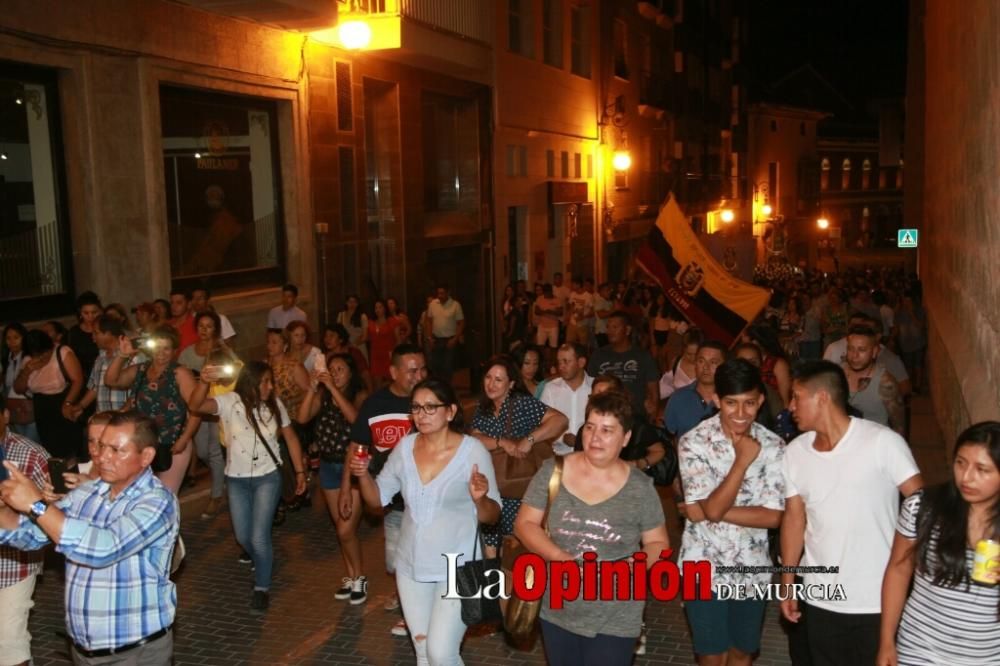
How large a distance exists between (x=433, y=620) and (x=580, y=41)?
2553cm

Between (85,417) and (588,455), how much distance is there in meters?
7.09

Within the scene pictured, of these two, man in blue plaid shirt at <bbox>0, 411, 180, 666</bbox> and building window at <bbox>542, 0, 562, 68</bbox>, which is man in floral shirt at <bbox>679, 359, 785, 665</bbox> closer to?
man in blue plaid shirt at <bbox>0, 411, 180, 666</bbox>

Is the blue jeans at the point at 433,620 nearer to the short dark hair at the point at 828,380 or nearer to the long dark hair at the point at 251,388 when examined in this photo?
the short dark hair at the point at 828,380

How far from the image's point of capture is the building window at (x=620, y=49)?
32.3 m

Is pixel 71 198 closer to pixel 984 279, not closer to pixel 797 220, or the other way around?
pixel 984 279

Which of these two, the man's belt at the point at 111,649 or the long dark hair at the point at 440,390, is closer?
the man's belt at the point at 111,649

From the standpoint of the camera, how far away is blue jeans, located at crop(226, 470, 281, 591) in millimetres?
7430

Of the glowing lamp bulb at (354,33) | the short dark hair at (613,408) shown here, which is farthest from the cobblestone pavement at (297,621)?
the glowing lamp bulb at (354,33)

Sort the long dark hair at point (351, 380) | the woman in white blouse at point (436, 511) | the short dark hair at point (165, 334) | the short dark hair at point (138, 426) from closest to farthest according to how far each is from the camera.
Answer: the short dark hair at point (138, 426) → the woman in white blouse at point (436, 511) → the long dark hair at point (351, 380) → the short dark hair at point (165, 334)

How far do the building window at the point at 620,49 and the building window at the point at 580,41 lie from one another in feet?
8.95

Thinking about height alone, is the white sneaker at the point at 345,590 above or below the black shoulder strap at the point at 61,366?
below

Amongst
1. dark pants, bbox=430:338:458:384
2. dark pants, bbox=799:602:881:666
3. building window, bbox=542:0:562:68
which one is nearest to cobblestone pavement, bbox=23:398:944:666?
A: dark pants, bbox=799:602:881:666

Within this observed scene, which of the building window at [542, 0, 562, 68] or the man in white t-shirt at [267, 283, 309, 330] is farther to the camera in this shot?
the building window at [542, 0, 562, 68]

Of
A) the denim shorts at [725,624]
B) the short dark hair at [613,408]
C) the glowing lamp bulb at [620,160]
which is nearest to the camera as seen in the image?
the short dark hair at [613,408]
